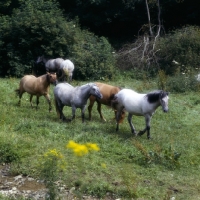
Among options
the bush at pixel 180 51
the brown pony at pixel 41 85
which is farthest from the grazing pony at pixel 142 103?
the bush at pixel 180 51

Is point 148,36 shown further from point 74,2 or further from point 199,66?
point 74,2

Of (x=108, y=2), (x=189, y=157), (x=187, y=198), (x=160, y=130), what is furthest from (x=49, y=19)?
(x=187, y=198)

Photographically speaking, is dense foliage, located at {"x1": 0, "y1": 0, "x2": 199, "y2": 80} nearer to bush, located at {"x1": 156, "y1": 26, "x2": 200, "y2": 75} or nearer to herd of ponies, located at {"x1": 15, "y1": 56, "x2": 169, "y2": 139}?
bush, located at {"x1": 156, "y1": 26, "x2": 200, "y2": 75}

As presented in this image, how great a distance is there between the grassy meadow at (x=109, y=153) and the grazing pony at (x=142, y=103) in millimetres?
519

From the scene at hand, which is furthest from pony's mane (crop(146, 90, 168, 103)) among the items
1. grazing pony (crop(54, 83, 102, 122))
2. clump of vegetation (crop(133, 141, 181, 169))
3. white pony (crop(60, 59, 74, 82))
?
white pony (crop(60, 59, 74, 82))

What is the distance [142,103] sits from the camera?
38.4ft

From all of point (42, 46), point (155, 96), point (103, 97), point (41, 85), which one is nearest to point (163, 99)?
point (155, 96)

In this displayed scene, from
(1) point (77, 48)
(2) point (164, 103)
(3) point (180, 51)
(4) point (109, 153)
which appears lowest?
(4) point (109, 153)

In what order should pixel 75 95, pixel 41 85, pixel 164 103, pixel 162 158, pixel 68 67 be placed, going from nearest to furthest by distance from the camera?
1. pixel 162 158
2. pixel 164 103
3. pixel 75 95
4. pixel 41 85
5. pixel 68 67

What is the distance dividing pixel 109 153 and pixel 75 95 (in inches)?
107

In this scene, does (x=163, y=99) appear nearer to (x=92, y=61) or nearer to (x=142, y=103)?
(x=142, y=103)

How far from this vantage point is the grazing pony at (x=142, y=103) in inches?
448

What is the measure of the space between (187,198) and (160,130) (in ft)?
14.5

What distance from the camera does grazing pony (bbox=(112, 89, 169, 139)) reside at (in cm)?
1138
